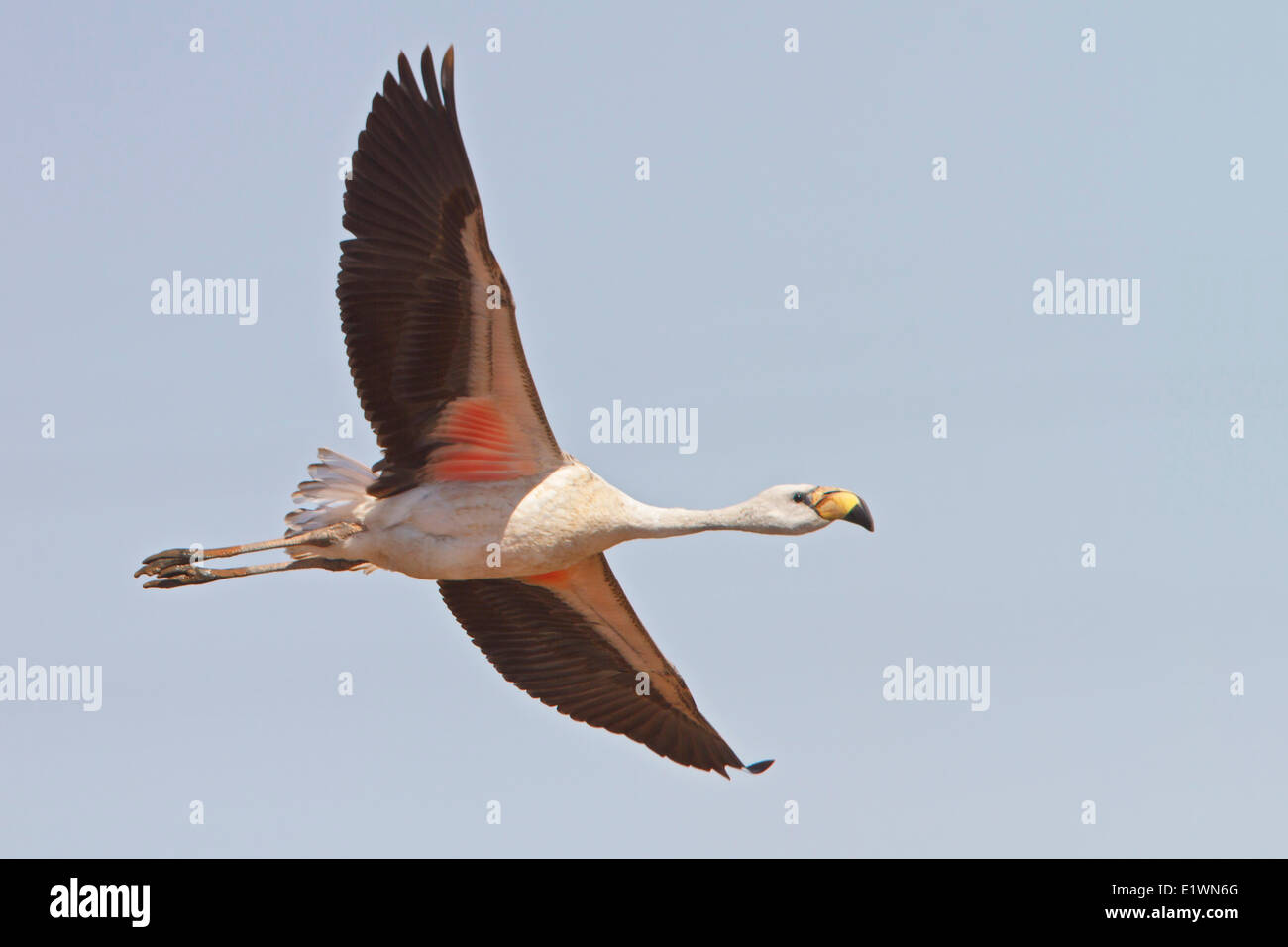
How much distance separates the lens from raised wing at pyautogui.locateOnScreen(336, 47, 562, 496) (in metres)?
19.5

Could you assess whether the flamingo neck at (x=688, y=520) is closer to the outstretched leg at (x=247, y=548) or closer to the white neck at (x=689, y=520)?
the white neck at (x=689, y=520)

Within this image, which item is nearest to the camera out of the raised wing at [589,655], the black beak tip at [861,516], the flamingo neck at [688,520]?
the black beak tip at [861,516]

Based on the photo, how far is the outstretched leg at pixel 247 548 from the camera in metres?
20.7

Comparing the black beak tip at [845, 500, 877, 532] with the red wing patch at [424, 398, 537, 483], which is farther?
the red wing patch at [424, 398, 537, 483]

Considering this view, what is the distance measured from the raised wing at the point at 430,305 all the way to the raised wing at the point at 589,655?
7.16 feet

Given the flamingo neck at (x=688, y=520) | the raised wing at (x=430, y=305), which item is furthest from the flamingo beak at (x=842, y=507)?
the raised wing at (x=430, y=305)

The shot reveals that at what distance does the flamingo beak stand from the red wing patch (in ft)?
10.3

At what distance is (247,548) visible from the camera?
68.3 ft

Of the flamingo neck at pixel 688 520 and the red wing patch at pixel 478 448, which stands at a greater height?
the red wing patch at pixel 478 448

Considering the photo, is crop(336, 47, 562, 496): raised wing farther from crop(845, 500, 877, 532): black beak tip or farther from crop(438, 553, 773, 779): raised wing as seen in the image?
crop(845, 500, 877, 532): black beak tip

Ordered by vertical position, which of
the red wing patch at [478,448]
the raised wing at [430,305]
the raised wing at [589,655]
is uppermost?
the raised wing at [430,305]

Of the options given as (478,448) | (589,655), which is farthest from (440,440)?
(589,655)

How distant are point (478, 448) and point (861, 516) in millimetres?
4106

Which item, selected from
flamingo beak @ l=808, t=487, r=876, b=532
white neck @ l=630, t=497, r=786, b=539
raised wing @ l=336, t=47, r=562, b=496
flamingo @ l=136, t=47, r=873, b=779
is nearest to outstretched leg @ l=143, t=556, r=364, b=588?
flamingo @ l=136, t=47, r=873, b=779
